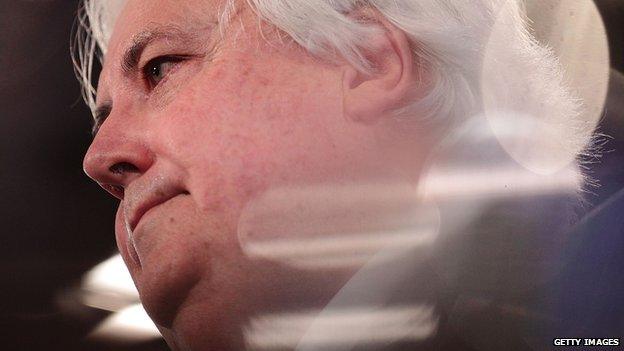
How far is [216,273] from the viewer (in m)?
0.72

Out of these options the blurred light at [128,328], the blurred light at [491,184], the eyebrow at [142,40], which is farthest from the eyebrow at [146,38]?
the blurred light at [128,328]

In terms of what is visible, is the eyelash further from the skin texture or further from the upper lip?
the upper lip

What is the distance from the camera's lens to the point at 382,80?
2.54ft

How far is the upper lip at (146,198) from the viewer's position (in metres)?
0.75

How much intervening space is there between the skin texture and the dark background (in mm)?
367

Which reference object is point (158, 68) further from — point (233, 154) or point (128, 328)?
point (128, 328)

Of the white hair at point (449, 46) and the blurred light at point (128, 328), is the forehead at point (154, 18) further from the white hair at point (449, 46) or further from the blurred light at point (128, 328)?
the blurred light at point (128, 328)

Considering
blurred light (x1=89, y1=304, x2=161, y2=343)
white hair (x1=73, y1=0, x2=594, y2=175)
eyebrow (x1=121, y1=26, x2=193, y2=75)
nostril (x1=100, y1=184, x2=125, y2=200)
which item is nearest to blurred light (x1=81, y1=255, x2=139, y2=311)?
blurred light (x1=89, y1=304, x2=161, y2=343)

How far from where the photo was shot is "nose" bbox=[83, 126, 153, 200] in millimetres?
781

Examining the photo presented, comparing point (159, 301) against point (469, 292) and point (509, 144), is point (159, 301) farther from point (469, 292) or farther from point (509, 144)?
point (509, 144)

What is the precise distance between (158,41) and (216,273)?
0.31m

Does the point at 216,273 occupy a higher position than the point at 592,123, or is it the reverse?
the point at 592,123

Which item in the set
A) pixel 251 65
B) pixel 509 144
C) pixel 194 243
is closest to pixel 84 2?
pixel 251 65

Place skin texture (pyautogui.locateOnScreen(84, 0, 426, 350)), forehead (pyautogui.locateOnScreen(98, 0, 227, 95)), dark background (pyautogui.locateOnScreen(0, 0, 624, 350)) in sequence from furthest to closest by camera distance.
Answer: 1. dark background (pyautogui.locateOnScreen(0, 0, 624, 350))
2. forehead (pyautogui.locateOnScreen(98, 0, 227, 95))
3. skin texture (pyautogui.locateOnScreen(84, 0, 426, 350))
